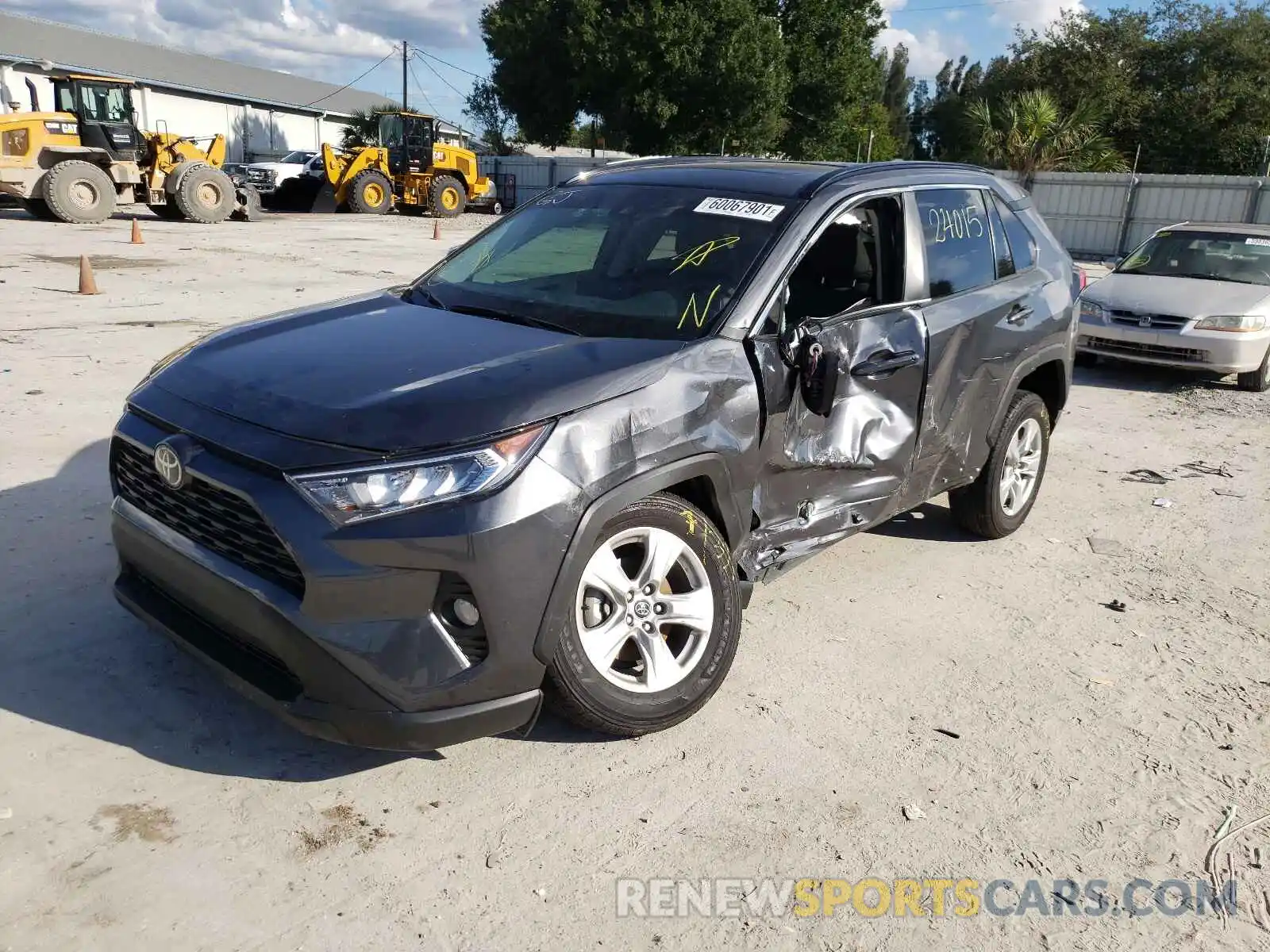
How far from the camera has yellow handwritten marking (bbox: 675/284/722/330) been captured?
3.42m

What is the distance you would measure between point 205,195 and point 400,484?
2238cm

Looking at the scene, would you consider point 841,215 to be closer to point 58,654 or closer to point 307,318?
point 307,318

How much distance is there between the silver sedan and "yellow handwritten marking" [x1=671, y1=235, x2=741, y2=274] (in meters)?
6.35

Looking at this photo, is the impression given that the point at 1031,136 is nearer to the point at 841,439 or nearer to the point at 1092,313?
the point at 1092,313

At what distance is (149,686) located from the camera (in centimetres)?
338

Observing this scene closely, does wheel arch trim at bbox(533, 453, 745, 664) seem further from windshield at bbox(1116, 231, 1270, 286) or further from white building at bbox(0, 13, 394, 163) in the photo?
white building at bbox(0, 13, 394, 163)

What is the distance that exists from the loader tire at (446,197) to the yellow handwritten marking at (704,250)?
88.9 feet

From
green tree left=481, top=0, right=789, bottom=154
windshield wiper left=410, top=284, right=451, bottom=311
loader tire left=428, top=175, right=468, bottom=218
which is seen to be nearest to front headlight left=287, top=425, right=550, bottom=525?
windshield wiper left=410, top=284, right=451, bottom=311

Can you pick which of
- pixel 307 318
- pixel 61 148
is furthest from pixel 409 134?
pixel 307 318

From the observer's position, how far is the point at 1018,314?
4809 mm

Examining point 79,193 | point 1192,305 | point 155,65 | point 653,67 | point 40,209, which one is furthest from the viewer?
point 155,65

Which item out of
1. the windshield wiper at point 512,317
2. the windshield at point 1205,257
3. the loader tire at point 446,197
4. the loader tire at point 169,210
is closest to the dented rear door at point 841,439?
the windshield wiper at point 512,317

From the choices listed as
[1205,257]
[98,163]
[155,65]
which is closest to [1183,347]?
[1205,257]

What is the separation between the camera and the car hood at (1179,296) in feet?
30.0
